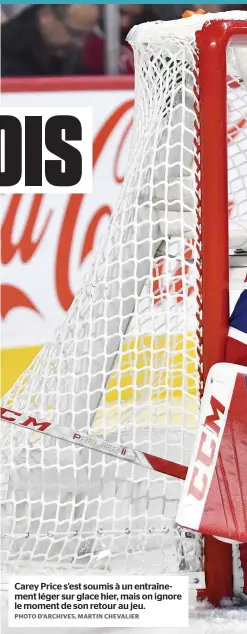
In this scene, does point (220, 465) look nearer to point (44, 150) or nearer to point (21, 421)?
point (21, 421)

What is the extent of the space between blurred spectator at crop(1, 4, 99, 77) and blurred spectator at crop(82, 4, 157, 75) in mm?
30


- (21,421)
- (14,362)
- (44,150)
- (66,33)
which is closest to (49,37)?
(66,33)

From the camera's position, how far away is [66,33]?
12.6ft

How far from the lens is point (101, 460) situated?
1.55 meters

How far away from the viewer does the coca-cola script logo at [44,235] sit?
10.2 feet

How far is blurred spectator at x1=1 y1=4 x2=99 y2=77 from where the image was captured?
359 centimetres

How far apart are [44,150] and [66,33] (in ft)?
5.74

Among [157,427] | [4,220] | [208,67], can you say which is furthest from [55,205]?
[208,67]

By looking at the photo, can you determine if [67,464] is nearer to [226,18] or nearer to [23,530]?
[23,530]

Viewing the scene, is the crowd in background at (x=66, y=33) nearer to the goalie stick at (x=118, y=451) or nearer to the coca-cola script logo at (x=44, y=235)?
the coca-cola script logo at (x=44, y=235)

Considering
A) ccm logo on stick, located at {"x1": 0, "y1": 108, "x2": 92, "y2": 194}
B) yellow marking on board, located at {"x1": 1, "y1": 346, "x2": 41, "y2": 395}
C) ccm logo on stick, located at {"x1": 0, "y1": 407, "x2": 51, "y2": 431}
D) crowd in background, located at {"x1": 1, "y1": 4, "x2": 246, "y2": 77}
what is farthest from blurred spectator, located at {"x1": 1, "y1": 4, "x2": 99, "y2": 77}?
ccm logo on stick, located at {"x1": 0, "y1": 407, "x2": 51, "y2": 431}

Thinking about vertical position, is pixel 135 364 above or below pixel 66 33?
below

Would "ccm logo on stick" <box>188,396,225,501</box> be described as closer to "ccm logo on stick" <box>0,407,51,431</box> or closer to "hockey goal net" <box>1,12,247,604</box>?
"hockey goal net" <box>1,12,247,604</box>

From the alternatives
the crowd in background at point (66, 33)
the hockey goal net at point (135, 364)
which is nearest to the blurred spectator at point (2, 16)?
the crowd in background at point (66, 33)
